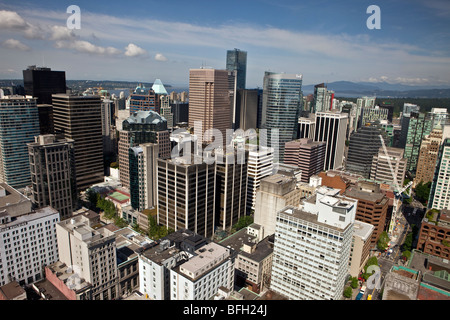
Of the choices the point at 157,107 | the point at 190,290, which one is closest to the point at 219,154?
the point at 190,290

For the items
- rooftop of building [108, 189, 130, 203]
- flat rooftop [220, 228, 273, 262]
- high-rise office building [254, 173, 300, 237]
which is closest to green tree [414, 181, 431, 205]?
high-rise office building [254, 173, 300, 237]

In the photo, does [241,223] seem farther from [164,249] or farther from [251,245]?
[164,249]

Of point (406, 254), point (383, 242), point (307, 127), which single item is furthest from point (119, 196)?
point (307, 127)

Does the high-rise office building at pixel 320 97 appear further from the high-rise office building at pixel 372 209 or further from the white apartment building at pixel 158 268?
the white apartment building at pixel 158 268

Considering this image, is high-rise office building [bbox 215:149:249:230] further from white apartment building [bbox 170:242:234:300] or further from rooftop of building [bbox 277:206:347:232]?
white apartment building [bbox 170:242:234:300]

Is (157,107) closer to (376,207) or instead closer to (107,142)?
(107,142)

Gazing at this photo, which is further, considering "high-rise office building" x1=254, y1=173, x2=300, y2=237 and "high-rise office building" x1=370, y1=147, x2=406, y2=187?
"high-rise office building" x1=370, y1=147, x2=406, y2=187
